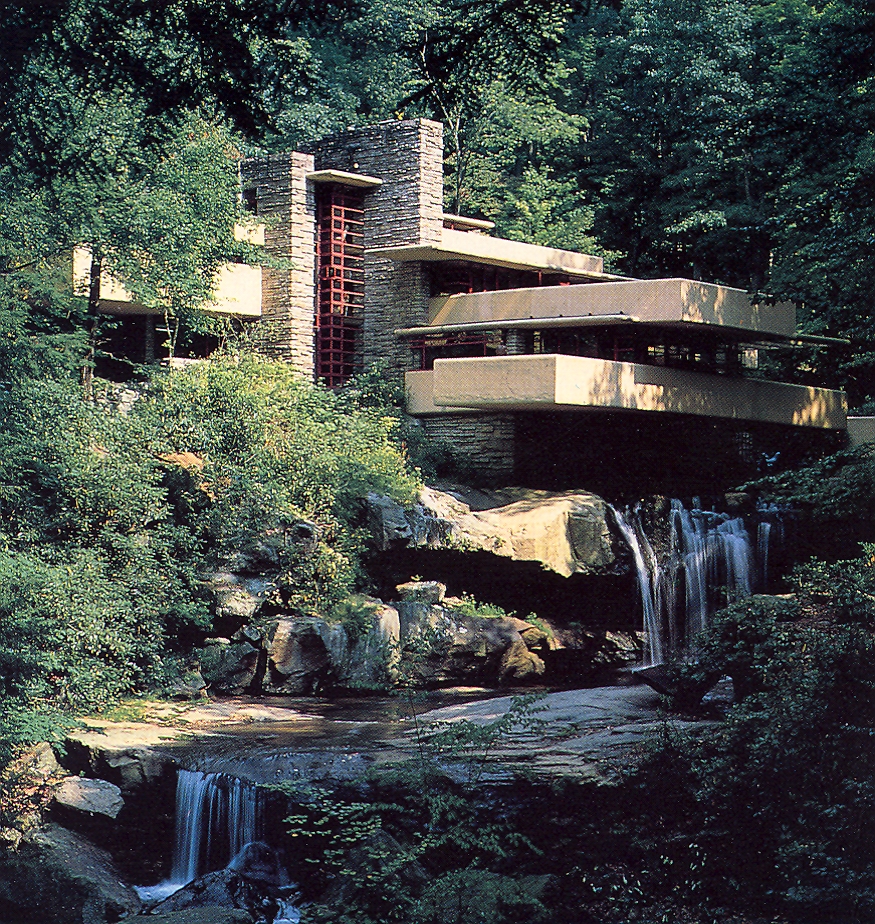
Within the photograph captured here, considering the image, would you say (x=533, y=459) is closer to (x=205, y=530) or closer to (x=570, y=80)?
(x=205, y=530)

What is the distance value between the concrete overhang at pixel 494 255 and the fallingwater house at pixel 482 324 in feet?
0.14

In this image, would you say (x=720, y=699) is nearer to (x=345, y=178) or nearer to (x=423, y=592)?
(x=423, y=592)

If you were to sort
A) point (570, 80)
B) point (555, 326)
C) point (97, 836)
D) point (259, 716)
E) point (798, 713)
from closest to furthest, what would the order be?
point (798, 713) → point (97, 836) → point (259, 716) → point (555, 326) → point (570, 80)

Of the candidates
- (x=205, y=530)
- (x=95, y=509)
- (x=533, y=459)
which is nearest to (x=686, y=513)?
(x=533, y=459)

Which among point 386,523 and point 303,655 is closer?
point 303,655

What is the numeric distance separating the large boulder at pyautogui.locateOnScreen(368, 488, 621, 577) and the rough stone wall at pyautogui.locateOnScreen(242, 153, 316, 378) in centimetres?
603

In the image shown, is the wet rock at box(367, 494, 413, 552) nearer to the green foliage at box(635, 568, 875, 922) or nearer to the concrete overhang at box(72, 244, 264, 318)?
the concrete overhang at box(72, 244, 264, 318)

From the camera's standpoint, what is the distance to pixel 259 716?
1552cm

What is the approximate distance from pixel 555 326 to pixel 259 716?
1011 centimetres

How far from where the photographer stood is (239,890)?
1141 centimetres

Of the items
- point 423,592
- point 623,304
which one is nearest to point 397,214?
point 623,304

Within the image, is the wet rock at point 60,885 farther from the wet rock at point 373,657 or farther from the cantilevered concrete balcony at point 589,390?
the cantilevered concrete balcony at point 589,390

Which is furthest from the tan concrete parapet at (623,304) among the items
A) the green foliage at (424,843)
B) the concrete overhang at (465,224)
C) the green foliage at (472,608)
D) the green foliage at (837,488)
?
the green foliage at (424,843)

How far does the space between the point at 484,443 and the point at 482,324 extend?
83.0 inches
